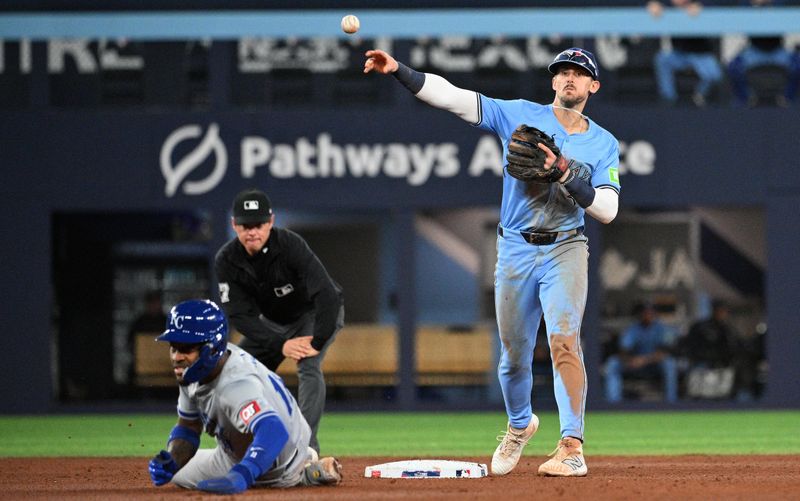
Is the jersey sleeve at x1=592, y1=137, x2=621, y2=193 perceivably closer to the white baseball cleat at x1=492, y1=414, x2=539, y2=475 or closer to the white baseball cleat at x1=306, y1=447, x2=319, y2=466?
the white baseball cleat at x1=492, y1=414, x2=539, y2=475

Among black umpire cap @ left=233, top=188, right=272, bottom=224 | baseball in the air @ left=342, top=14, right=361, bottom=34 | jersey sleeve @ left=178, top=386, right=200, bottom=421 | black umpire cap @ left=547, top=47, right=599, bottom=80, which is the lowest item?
jersey sleeve @ left=178, top=386, right=200, bottom=421

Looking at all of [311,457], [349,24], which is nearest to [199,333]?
[311,457]

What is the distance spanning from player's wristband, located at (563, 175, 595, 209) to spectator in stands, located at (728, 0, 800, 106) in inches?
383

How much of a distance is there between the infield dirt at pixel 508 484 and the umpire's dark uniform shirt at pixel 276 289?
3.02 feet

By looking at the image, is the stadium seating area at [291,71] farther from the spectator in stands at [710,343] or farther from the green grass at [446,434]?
the green grass at [446,434]

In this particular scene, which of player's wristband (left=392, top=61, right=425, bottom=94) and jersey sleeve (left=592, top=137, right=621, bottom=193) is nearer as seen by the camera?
player's wristband (left=392, top=61, right=425, bottom=94)

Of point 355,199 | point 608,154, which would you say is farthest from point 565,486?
point 355,199

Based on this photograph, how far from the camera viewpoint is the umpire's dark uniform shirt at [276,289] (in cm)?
795

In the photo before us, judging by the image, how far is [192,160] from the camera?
1616 centimetres

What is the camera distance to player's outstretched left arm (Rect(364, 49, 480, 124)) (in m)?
7.18

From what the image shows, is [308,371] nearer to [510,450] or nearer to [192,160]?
[510,450]

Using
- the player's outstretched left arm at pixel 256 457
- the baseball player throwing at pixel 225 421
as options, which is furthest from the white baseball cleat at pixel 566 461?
the player's outstretched left arm at pixel 256 457

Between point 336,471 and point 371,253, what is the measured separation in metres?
11.9

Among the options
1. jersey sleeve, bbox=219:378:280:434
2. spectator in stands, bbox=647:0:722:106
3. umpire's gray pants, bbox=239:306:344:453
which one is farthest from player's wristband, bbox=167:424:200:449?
spectator in stands, bbox=647:0:722:106
